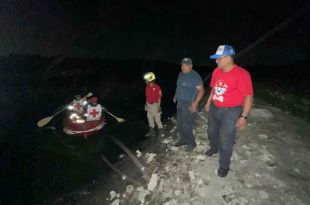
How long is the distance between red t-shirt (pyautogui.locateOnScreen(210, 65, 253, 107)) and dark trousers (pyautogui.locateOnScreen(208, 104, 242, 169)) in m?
0.12

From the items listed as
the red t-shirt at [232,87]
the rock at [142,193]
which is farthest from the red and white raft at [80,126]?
the red t-shirt at [232,87]

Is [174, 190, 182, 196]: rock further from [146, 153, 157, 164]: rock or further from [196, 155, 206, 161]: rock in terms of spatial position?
[146, 153, 157, 164]: rock

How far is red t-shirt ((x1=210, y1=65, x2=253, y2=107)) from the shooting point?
448cm

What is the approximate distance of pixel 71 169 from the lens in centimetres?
765

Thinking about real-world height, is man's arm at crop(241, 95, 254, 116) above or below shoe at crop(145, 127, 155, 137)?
above

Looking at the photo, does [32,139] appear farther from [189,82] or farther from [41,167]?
[189,82]

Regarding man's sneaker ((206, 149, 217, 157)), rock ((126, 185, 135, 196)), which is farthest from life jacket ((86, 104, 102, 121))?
man's sneaker ((206, 149, 217, 157))

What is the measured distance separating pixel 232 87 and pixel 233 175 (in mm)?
1822

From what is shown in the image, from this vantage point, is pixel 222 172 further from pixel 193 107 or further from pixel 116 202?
pixel 116 202

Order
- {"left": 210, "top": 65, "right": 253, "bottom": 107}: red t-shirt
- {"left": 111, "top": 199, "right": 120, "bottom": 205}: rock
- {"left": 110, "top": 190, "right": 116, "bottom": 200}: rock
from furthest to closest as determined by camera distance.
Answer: {"left": 110, "top": 190, "right": 116, "bottom": 200}: rock < {"left": 111, "top": 199, "right": 120, "bottom": 205}: rock < {"left": 210, "top": 65, "right": 253, "bottom": 107}: red t-shirt

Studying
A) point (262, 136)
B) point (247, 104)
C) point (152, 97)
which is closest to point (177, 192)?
point (247, 104)

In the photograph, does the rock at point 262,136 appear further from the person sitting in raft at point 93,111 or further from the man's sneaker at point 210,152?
the person sitting in raft at point 93,111

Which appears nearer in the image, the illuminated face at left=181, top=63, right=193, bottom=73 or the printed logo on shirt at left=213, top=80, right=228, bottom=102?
the printed logo on shirt at left=213, top=80, right=228, bottom=102

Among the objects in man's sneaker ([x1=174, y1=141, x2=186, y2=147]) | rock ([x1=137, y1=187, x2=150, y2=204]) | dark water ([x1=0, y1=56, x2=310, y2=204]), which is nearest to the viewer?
rock ([x1=137, y1=187, x2=150, y2=204])
